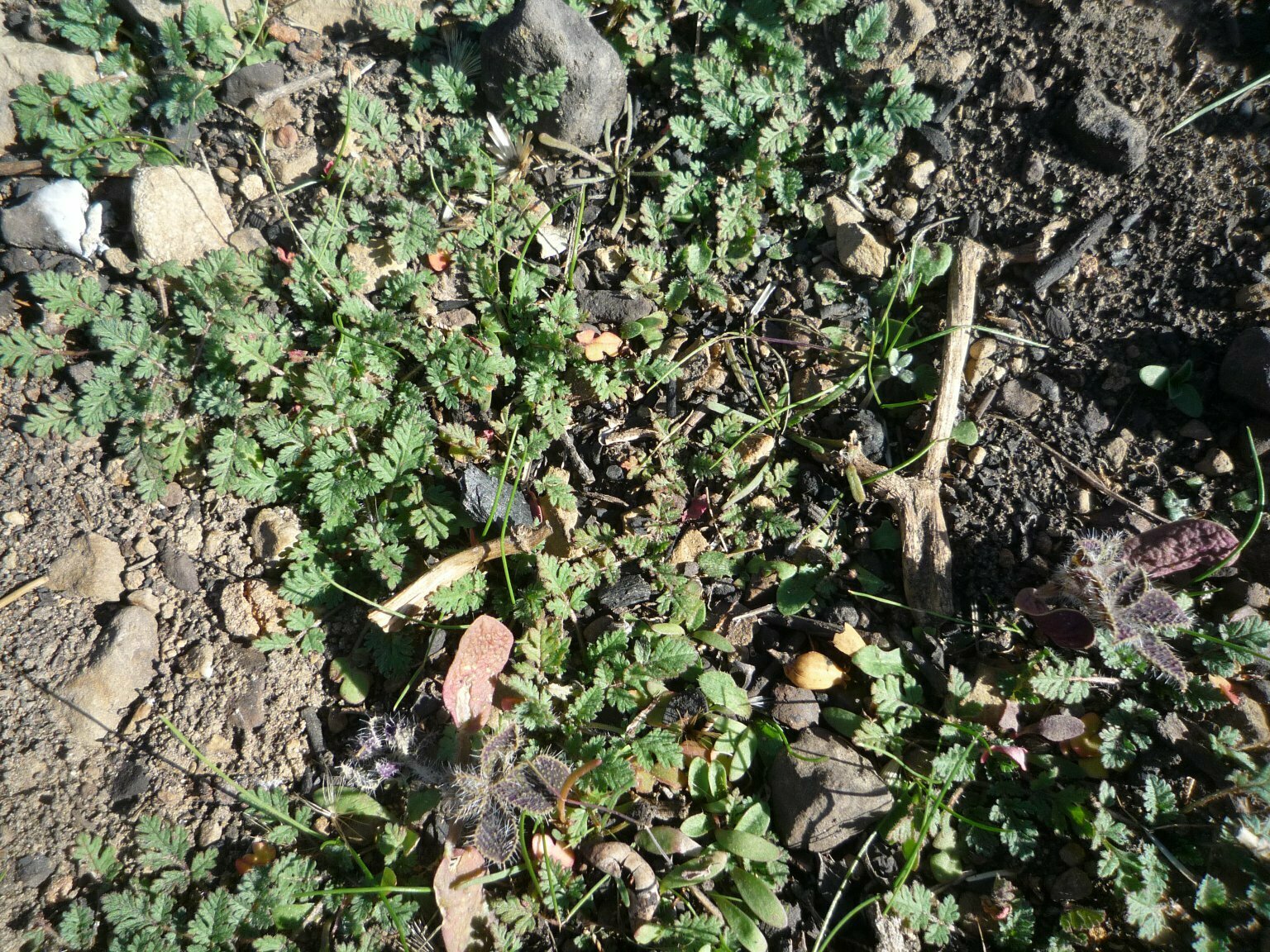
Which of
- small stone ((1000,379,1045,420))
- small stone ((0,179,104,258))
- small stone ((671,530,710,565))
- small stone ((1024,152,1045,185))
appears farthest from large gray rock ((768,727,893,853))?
small stone ((0,179,104,258))

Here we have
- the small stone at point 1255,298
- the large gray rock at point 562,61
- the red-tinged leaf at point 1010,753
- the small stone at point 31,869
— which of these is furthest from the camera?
the large gray rock at point 562,61

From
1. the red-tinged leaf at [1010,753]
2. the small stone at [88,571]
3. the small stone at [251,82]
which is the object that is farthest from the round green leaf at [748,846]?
the small stone at [251,82]

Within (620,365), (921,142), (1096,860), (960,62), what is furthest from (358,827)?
(960,62)

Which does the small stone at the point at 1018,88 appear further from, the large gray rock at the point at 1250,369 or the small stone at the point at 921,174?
the large gray rock at the point at 1250,369

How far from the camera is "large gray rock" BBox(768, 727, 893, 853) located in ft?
8.46

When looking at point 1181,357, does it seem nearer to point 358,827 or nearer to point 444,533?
point 444,533

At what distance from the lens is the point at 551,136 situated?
10.4 feet

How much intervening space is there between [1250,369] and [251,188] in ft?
13.1

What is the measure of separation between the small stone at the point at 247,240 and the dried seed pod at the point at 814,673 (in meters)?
2.69

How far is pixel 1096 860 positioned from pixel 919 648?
2.90 feet

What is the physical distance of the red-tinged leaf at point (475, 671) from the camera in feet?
8.75

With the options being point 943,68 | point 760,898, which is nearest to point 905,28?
point 943,68

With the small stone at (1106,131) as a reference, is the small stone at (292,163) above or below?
below

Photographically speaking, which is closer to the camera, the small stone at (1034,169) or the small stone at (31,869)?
the small stone at (31,869)
